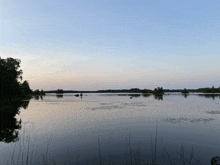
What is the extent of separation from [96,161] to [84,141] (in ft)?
18.4

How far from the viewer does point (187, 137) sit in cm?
1873

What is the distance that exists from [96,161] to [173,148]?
822cm

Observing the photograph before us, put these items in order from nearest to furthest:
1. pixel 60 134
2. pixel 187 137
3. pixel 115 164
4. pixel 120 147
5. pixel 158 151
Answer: pixel 115 164
pixel 158 151
pixel 120 147
pixel 187 137
pixel 60 134

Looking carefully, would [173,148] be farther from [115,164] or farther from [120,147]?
[115,164]

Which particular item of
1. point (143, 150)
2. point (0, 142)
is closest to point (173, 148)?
point (143, 150)

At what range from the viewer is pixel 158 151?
47.4 feet

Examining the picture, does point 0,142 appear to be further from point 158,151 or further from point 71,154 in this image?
point 158,151

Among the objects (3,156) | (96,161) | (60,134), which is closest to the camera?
(96,161)

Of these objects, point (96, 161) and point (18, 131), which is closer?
point (96, 161)

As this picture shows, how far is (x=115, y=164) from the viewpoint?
1149cm

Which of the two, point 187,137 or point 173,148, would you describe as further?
point 187,137

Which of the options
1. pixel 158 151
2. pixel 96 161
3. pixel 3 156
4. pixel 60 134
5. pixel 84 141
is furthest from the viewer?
pixel 60 134

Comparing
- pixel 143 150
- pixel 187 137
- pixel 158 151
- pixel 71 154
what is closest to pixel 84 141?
pixel 71 154

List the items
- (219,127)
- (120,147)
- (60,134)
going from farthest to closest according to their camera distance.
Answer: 1. (219,127)
2. (60,134)
3. (120,147)
